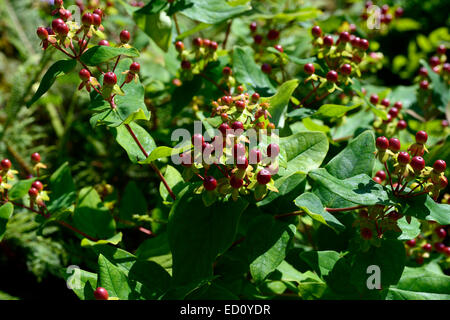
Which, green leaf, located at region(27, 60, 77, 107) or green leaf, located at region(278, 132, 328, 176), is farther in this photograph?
green leaf, located at region(278, 132, 328, 176)

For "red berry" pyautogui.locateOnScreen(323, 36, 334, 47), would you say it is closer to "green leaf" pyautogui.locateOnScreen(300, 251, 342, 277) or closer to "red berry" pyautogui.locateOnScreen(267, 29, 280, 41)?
"red berry" pyautogui.locateOnScreen(267, 29, 280, 41)

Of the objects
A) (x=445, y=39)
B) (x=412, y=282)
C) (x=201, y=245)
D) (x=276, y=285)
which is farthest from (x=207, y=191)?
(x=445, y=39)

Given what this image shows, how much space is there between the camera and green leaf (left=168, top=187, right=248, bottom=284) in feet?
2.51

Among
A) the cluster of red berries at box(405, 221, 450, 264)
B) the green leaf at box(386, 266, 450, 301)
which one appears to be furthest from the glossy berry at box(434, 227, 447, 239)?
the green leaf at box(386, 266, 450, 301)

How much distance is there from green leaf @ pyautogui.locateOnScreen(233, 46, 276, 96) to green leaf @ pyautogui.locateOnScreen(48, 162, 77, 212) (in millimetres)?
491

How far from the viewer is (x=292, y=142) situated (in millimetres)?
865

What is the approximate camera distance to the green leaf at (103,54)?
68cm

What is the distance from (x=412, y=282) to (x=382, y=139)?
0.35m

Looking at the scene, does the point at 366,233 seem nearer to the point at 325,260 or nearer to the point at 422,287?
the point at 325,260

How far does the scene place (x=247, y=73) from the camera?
1002 mm

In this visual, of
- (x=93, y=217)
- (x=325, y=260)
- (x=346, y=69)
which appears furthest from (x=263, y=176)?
(x=93, y=217)

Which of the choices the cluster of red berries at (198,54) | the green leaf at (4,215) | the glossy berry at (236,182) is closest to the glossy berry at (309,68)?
the cluster of red berries at (198,54)

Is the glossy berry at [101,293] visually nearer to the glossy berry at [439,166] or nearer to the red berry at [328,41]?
the glossy berry at [439,166]

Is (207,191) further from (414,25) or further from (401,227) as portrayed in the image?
(414,25)
